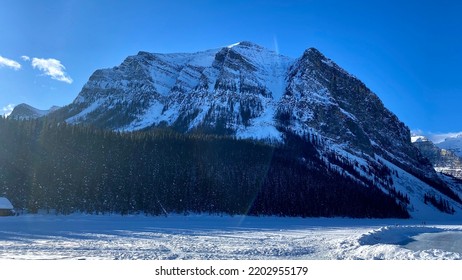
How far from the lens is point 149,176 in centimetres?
10825

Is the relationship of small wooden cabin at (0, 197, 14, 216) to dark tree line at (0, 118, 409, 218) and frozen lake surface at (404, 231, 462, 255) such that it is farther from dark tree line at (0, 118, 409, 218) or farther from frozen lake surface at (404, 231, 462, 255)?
frozen lake surface at (404, 231, 462, 255)

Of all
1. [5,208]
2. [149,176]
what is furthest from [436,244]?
[149,176]

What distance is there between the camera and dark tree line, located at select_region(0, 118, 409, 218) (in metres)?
91.6

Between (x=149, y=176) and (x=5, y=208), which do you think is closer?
(x=5, y=208)

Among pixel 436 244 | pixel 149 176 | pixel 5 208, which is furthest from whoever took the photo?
pixel 149 176

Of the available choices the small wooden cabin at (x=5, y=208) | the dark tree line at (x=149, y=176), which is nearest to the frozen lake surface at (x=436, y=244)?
the dark tree line at (x=149, y=176)

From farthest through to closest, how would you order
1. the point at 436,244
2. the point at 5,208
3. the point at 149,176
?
the point at 149,176
the point at 5,208
the point at 436,244

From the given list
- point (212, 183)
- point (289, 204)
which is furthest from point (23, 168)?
point (289, 204)

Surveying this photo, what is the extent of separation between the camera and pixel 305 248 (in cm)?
3547

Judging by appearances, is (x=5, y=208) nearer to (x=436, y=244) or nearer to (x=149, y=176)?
(x=149, y=176)

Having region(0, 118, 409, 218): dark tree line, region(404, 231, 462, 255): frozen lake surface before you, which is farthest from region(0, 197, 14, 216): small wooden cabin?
region(404, 231, 462, 255): frozen lake surface

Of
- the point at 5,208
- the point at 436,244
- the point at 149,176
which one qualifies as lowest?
the point at 436,244
